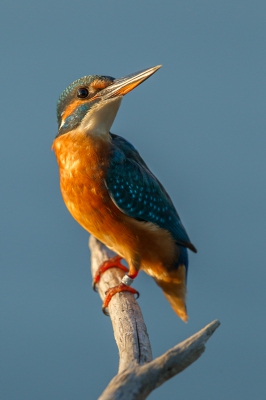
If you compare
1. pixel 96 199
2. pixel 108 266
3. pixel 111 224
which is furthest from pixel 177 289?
pixel 96 199

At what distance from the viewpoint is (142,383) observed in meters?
1.57

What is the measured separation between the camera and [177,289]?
10.0 feet

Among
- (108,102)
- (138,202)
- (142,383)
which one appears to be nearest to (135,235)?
(138,202)

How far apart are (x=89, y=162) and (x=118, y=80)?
1.24 feet

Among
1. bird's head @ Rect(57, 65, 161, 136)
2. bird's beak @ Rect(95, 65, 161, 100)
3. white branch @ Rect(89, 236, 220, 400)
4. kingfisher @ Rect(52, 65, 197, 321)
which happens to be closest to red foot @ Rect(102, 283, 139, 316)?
kingfisher @ Rect(52, 65, 197, 321)

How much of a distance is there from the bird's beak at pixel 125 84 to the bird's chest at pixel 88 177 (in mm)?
242

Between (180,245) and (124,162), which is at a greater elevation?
(124,162)

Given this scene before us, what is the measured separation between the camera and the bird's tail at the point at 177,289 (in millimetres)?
2996

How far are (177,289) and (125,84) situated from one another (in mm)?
1142

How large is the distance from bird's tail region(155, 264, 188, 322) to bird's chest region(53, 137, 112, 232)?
0.57m

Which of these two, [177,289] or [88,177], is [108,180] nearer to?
[88,177]

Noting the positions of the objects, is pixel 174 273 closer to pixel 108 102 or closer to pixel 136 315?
pixel 136 315

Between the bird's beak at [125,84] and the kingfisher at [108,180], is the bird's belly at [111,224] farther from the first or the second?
the bird's beak at [125,84]

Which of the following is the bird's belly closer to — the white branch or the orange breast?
the orange breast
